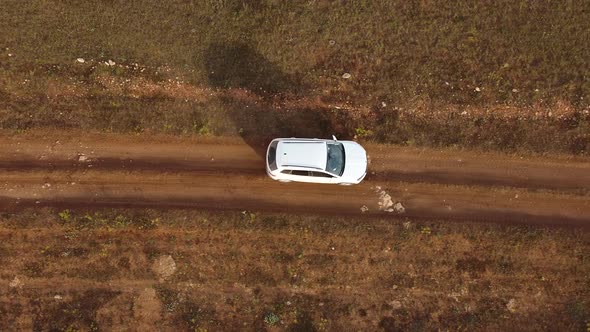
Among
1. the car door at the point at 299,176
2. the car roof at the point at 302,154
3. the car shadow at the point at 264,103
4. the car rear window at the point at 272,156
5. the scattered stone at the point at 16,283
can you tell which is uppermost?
the car shadow at the point at 264,103

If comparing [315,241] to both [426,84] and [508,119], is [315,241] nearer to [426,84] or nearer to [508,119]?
[426,84]

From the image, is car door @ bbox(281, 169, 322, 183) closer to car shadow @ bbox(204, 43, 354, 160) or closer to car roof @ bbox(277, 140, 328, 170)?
car roof @ bbox(277, 140, 328, 170)

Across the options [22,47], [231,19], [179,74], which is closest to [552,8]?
[231,19]

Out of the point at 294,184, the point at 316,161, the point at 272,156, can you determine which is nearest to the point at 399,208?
the point at 316,161

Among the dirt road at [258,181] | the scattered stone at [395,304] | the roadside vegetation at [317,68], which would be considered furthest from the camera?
the roadside vegetation at [317,68]

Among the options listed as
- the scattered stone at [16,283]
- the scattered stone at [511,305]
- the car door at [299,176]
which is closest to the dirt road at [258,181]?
the car door at [299,176]

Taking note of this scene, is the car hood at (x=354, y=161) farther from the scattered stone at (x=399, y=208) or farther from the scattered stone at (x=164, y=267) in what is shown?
the scattered stone at (x=164, y=267)

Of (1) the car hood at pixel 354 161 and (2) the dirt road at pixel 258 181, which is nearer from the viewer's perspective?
(1) the car hood at pixel 354 161
